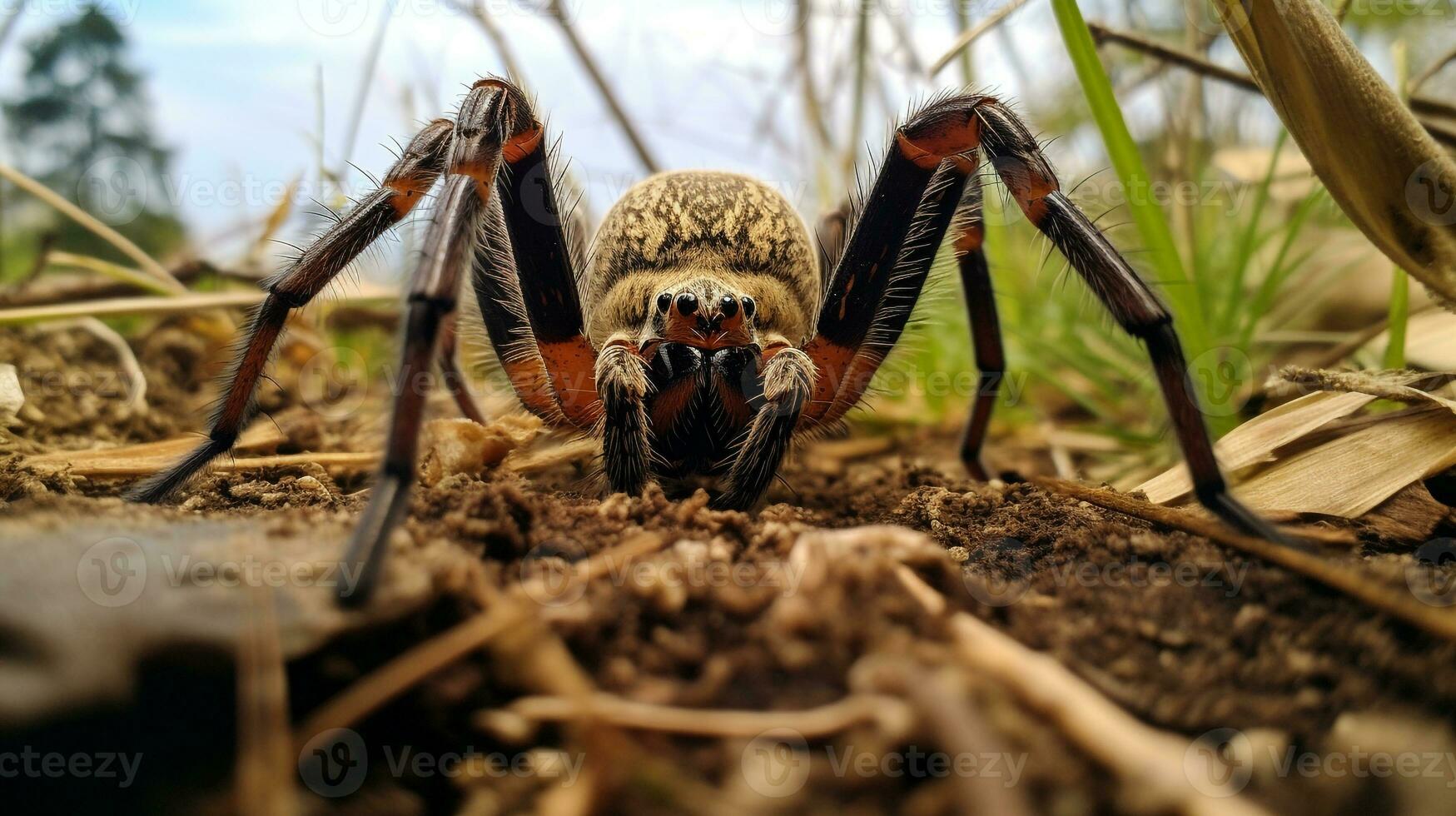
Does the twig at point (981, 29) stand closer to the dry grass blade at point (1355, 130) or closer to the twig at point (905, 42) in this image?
the dry grass blade at point (1355, 130)

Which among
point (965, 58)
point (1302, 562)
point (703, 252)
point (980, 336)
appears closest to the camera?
point (1302, 562)

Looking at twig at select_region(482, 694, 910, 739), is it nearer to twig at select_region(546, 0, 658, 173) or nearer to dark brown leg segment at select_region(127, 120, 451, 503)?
dark brown leg segment at select_region(127, 120, 451, 503)

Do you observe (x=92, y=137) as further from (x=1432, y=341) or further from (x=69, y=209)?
(x=1432, y=341)

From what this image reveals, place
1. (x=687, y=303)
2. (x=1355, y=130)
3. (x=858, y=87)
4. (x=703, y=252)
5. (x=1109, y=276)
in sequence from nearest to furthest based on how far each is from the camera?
(x=1109, y=276) → (x=1355, y=130) → (x=687, y=303) → (x=703, y=252) → (x=858, y=87)

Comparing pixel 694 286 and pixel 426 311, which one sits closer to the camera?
pixel 426 311

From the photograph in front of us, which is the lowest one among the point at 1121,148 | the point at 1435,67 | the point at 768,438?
the point at 768,438

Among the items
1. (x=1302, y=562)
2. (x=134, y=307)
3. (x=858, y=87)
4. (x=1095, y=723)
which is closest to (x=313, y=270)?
(x=134, y=307)

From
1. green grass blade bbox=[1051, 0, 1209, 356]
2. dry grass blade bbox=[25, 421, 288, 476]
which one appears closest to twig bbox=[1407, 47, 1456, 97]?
green grass blade bbox=[1051, 0, 1209, 356]
